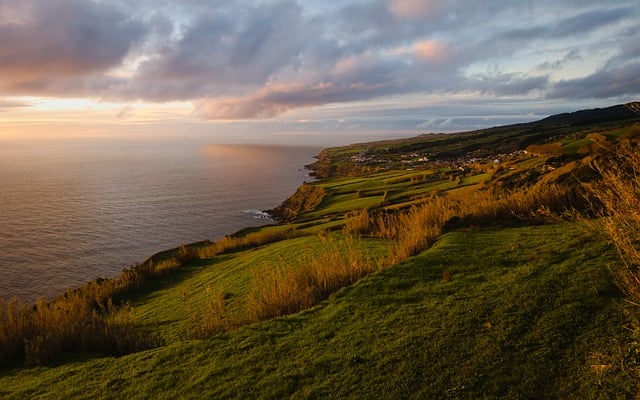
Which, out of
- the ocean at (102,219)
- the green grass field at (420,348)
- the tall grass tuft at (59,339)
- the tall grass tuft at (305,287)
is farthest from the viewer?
the ocean at (102,219)

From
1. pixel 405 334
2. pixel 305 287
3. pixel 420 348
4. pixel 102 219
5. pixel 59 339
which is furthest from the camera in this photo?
pixel 102 219

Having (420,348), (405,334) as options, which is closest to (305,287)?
(405,334)

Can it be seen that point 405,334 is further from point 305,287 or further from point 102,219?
point 102,219

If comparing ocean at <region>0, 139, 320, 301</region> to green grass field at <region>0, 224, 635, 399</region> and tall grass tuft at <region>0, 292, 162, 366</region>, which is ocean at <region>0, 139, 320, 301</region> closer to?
tall grass tuft at <region>0, 292, 162, 366</region>

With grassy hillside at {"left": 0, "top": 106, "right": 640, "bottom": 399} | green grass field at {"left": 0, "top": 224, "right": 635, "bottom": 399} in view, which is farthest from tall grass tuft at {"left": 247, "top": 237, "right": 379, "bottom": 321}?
green grass field at {"left": 0, "top": 224, "right": 635, "bottom": 399}

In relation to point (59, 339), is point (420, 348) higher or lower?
higher

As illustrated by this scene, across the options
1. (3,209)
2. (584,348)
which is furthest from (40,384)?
(3,209)

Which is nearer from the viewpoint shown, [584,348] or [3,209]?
[584,348]

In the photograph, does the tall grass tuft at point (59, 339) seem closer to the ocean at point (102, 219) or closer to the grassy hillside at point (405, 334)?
the grassy hillside at point (405, 334)

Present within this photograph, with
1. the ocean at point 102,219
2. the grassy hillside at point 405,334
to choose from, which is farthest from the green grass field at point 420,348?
the ocean at point 102,219

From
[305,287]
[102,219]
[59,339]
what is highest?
[305,287]

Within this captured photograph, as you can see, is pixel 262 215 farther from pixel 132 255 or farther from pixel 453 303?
pixel 453 303
